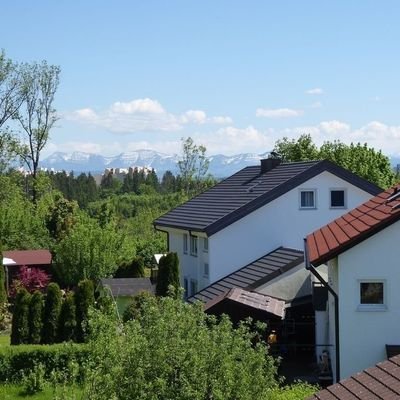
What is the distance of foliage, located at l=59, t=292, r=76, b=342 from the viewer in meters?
27.5

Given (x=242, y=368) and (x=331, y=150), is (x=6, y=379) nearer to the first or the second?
(x=242, y=368)

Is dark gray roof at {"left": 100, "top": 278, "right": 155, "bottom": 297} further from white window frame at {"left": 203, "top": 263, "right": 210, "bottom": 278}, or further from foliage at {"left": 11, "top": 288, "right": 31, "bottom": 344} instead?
foliage at {"left": 11, "top": 288, "right": 31, "bottom": 344}

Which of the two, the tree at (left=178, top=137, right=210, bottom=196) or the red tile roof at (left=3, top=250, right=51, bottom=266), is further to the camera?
the tree at (left=178, top=137, right=210, bottom=196)

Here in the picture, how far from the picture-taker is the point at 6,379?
23.6 metres

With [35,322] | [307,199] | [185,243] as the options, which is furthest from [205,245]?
[35,322]

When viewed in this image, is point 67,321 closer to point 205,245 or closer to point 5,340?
point 5,340

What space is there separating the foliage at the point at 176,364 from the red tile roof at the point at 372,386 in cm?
208

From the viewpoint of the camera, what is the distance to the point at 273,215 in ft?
105

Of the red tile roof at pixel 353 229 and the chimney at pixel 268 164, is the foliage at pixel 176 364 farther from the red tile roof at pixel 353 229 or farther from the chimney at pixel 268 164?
the chimney at pixel 268 164

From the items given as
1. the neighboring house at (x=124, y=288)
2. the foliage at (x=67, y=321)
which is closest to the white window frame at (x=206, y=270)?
the neighboring house at (x=124, y=288)

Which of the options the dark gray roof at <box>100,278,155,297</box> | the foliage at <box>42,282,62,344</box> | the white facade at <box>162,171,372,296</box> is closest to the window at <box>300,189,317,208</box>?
the white facade at <box>162,171,372,296</box>

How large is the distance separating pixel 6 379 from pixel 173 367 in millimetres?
12393

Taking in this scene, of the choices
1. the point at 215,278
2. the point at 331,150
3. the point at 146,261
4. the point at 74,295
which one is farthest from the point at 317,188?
the point at 331,150

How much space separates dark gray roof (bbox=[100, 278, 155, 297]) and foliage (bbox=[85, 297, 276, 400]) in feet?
72.8
